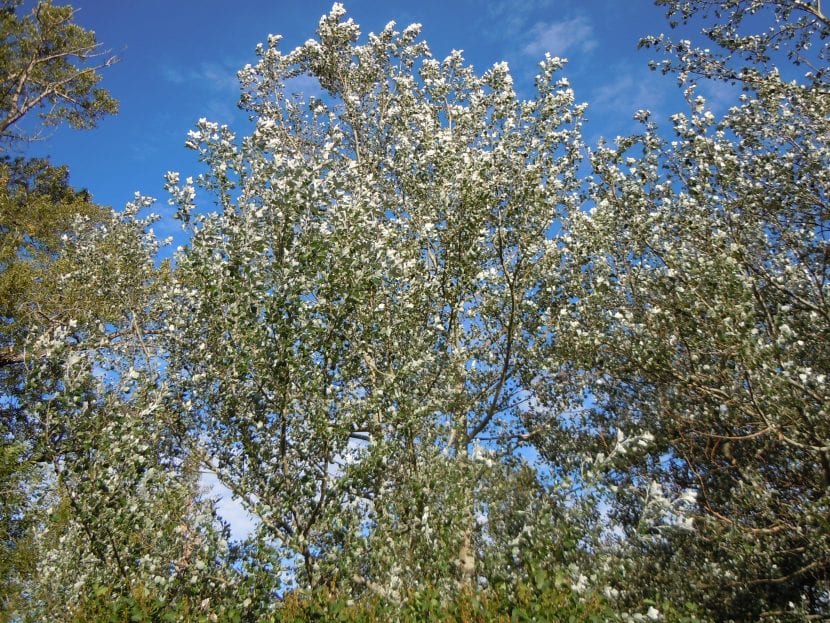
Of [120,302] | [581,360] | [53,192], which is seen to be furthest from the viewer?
[53,192]

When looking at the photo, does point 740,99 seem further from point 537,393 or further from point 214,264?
point 214,264

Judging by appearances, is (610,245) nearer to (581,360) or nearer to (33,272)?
(581,360)

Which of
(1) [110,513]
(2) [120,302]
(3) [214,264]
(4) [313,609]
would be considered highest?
(2) [120,302]

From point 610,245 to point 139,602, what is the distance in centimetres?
1409

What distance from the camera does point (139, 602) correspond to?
7.88 meters

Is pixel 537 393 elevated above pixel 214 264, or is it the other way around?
pixel 537 393

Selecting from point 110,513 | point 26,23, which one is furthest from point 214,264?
point 26,23

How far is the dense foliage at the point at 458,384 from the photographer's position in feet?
30.8

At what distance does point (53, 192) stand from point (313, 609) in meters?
34.9

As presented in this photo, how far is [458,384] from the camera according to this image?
1625 centimetres

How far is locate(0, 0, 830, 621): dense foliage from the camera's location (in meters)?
9.38

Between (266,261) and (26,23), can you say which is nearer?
(266,261)

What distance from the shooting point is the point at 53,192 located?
112 feet

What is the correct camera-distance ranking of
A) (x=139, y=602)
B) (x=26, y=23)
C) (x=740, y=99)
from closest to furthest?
(x=139, y=602)
(x=740, y=99)
(x=26, y=23)
